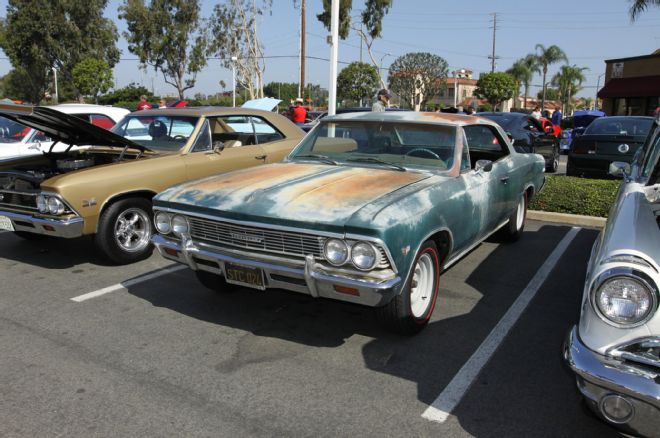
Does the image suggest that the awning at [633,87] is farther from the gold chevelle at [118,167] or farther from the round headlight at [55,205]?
the round headlight at [55,205]

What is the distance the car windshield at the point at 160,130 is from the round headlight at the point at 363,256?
368 centimetres

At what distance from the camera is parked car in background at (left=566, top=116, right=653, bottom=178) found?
9.38 meters

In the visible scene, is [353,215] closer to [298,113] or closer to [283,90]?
[298,113]

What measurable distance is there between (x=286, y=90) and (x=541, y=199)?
3951 inches

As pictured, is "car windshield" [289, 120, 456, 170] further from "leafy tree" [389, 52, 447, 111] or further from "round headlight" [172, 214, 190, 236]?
"leafy tree" [389, 52, 447, 111]

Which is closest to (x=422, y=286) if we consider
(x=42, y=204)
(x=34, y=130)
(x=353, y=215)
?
(x=353, y=215)

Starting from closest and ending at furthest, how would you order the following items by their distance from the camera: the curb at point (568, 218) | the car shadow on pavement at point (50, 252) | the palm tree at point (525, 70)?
the car shadow on pavement at point (50, 252) → the curb at point (568, 218) → the palm tree at point (525, 70)

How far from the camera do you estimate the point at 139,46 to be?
3634cm

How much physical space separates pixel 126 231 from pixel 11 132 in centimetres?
502

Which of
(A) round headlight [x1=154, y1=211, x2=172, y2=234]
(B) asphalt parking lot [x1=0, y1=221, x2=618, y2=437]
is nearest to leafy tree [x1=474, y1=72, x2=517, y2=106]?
(B) asphalt parking lot [x1=0, y1=221, x2=618, y2=437]

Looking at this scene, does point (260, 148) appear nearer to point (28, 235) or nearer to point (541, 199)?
point (28, 235)

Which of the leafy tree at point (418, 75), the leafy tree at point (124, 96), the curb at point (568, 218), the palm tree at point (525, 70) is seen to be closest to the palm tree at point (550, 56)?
the palm tree at point (525, 70)

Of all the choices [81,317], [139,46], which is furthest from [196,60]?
[81,317]

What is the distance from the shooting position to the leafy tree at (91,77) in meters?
36.2
